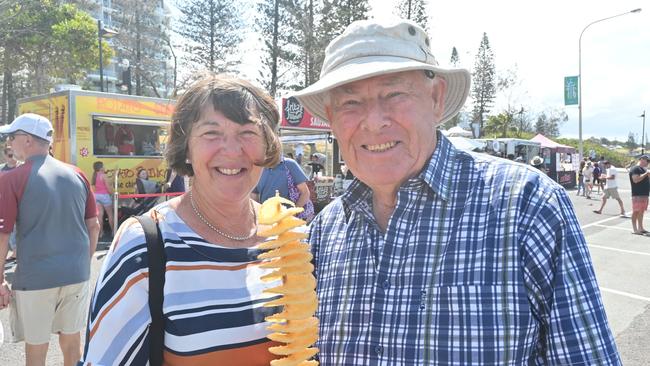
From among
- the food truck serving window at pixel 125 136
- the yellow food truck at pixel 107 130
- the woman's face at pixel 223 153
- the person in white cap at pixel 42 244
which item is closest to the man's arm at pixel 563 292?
the woman's face at pixel 223 153

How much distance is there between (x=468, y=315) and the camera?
128 centimetres

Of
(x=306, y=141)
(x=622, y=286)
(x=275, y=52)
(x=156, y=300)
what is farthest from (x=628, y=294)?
(x=275, y=52)

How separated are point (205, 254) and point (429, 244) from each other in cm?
76

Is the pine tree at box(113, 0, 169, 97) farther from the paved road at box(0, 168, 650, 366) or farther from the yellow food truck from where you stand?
the paved road at box(0, 168, 650, 366)

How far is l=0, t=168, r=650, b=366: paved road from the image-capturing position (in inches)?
171

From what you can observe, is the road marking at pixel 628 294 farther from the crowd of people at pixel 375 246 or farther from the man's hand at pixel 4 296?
the man's hand at pixel 4 296

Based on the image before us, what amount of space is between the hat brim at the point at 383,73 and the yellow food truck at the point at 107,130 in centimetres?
852

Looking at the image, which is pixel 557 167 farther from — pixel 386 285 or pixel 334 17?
pixel 386 285

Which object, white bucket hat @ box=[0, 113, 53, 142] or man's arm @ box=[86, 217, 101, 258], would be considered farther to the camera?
man's arm @ box=[86, 217, 101, 258]

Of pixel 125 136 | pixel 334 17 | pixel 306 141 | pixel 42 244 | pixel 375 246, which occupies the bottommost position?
pixel 42 244

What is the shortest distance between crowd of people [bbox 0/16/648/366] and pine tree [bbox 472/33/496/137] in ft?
169

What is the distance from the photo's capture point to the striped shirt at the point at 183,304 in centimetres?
142

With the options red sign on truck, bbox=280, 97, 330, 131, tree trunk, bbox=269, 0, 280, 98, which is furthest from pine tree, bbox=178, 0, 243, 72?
red sign on truck, bbox=280, 97, 330, 131

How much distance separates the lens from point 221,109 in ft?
5.57
